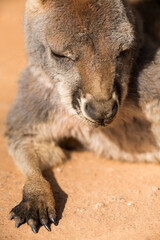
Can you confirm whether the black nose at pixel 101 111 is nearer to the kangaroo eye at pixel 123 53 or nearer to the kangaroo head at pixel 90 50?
the kangaroo head at pixel 90 50

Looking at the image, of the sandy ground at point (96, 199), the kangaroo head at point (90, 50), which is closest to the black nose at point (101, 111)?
the kangaroo head at point (90, 50)

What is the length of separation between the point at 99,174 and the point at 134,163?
0.46 m

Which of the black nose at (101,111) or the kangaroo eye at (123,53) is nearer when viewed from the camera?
the black nose at (101,111)

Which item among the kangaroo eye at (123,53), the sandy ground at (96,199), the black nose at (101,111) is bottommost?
the sandy ground at (96,199)

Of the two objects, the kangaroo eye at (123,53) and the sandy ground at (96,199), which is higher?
the kangaroo eye at (123,53)

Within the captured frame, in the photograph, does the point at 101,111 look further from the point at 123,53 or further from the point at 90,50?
the point at 123,53

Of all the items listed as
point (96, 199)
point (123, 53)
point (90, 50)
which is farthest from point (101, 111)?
point (96, 199)

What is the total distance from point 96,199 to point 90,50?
1437 millimetres

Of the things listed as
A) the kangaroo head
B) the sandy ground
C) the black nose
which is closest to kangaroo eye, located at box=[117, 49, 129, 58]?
the kangaroo head

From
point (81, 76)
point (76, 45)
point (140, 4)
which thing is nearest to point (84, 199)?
point (81, 76)

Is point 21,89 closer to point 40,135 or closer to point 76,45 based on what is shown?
point 40,135

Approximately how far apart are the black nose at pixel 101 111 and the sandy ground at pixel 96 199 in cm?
→ 85

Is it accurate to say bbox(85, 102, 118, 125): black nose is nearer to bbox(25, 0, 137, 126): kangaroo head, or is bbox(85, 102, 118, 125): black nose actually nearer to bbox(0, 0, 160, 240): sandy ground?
bbox(25, 0, 137, 126): kangaroo head

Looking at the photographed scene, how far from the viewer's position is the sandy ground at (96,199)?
3182mm
